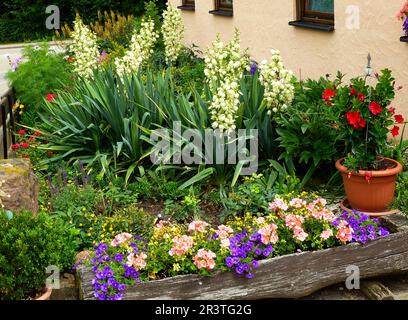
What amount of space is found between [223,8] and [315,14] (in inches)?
140

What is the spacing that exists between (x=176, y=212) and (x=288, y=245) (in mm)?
1300

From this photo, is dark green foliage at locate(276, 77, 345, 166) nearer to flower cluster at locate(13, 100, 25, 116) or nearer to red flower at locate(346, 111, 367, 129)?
red flower at locate(346, 111, 367, 129)

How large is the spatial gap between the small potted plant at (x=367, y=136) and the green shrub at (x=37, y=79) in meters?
4.80

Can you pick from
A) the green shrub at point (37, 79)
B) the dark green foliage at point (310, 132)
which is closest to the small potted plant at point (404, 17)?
the dark green foliage at point (310, 132)

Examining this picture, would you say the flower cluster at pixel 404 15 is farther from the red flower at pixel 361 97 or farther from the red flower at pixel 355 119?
the red flower at pixel 355 119

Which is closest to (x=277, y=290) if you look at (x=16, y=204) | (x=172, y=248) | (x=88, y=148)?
(x=172, y=248)

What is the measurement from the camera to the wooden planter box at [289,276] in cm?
414

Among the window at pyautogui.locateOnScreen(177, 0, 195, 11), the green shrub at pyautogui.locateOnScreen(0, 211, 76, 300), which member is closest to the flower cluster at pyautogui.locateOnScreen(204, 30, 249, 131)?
the green shrub at pyautogui.locateOnScreen(0, 211, 76, 300)

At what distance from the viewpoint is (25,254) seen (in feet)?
13.1

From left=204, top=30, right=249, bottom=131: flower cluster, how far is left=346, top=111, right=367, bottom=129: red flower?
1.00 m

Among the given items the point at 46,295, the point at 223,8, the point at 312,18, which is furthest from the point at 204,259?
the point at 223,8

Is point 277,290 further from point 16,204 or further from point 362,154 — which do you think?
point 16,204

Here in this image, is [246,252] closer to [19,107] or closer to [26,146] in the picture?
[26,146]

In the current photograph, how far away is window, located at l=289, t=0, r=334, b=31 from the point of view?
7820mm
